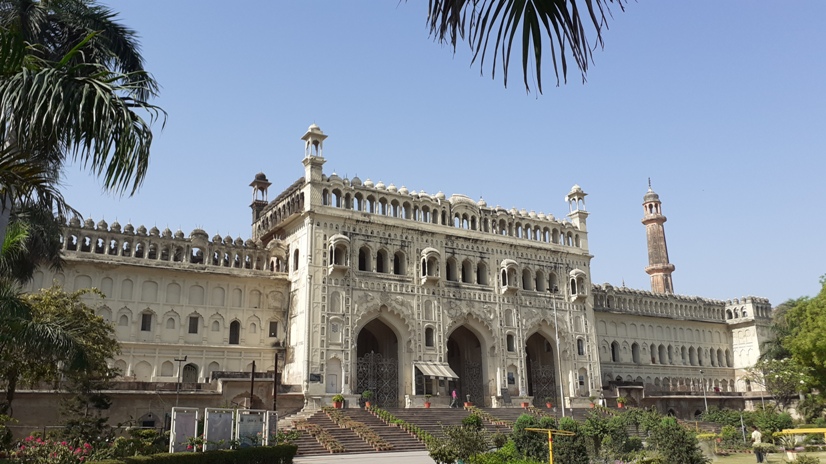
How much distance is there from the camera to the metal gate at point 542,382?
3962cm

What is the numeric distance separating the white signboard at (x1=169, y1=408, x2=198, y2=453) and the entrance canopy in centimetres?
1859

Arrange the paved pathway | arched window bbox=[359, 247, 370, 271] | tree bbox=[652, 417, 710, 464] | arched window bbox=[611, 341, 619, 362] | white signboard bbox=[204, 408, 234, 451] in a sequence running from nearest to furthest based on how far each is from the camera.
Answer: white signboard bbox=[204, 408, 234, 451], tree bbox=[652, 417, 710, 464], the paved pathway, arched window bbox=[359, 247, 370, 271], arched window bbox=[611, 341, 619, 362]

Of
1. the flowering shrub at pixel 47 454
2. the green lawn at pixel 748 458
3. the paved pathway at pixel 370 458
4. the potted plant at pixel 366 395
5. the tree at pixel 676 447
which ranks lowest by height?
the green lawn at pixel 748 458

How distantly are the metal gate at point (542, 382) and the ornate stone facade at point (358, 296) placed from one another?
0.20ft

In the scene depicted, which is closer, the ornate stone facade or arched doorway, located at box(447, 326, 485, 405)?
the ornate stone facade

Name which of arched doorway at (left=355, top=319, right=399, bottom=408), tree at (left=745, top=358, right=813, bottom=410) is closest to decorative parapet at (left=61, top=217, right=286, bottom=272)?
arched doorway at (left=355, top=319, right=399, bottom=408)

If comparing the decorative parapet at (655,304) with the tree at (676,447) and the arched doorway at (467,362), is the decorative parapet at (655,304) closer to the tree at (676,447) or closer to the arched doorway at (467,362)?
the arched doorway at (467,362)

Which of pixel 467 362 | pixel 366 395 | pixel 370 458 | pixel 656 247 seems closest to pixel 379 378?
pixel 366 395

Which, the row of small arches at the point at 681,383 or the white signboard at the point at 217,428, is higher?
the row of small arches at the point at 681,383

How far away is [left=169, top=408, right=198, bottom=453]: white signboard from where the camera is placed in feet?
51.9

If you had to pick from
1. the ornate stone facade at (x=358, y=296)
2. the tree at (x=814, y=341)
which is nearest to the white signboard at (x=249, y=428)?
the ornate stone facade at (x=358, y=296)

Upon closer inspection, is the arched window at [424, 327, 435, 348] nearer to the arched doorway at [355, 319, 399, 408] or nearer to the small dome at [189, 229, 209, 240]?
the arched doorway at [355, 319, 399, 408]

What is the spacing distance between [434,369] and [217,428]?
18.8 meters

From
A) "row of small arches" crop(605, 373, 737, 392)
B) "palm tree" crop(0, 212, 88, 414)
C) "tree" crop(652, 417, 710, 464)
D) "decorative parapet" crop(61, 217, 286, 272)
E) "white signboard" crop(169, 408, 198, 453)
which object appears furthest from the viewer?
"row of small arches" crop(605, 373, 737, 392)
